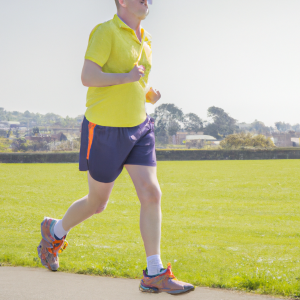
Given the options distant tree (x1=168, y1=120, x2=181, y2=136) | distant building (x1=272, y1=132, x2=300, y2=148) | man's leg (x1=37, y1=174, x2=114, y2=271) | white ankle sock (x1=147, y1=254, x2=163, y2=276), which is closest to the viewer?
white ankle sock (x1=147, y1=254, x2=163, y2=276)

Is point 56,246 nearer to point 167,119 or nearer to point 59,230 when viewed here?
point 59,230

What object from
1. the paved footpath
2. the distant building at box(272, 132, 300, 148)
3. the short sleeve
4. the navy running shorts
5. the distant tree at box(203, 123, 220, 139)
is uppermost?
the distant tree at box(203, 123, 220, 139)

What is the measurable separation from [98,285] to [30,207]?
20.4ft

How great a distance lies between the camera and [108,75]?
272 centimetres

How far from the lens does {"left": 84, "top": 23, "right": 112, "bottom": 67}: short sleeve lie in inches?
108

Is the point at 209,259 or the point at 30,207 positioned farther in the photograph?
the point at 30,207

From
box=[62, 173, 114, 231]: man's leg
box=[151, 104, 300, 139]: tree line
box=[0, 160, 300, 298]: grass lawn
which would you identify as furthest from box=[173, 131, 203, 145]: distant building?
box=[62, 173, 114, 231]: man's leg

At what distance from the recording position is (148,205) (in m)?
2.83

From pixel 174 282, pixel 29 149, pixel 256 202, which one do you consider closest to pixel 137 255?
pixel 174 282

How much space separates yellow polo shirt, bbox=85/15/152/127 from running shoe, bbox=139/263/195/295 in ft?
3.33

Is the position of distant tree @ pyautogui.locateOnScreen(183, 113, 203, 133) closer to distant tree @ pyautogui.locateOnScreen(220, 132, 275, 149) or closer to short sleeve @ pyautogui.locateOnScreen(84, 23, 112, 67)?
distant tree @ pyautogui.locateOnScreen(220, 132, 275, 149)

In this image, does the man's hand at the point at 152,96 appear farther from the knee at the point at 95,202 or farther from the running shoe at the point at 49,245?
the running shoe at the point at 49,245

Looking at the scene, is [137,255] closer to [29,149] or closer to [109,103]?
[109,103]

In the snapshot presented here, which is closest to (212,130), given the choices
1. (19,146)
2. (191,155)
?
(19,146)
